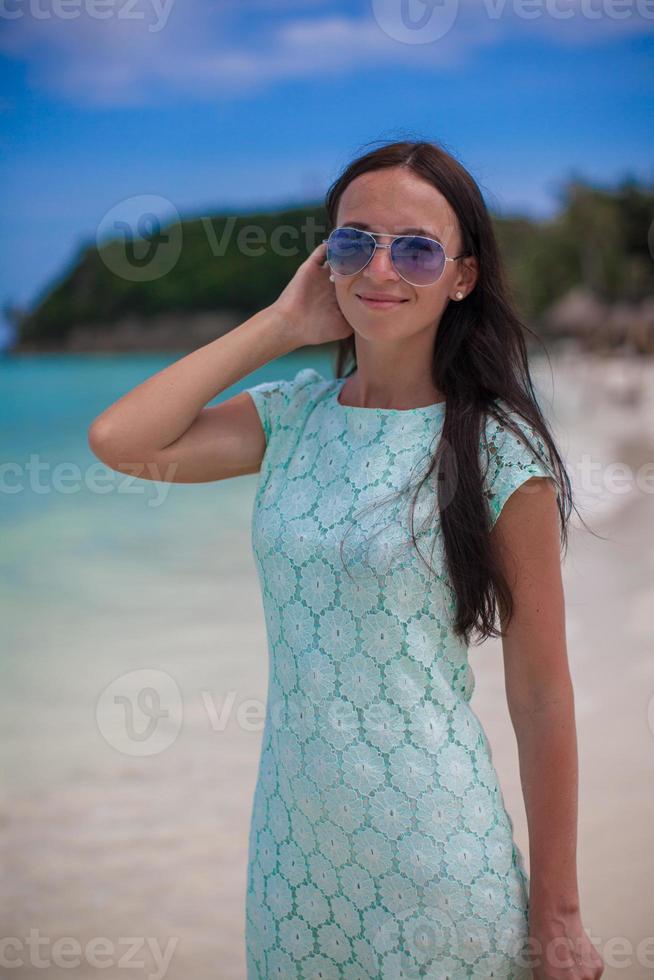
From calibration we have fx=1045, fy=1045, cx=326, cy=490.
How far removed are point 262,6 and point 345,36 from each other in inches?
78.9

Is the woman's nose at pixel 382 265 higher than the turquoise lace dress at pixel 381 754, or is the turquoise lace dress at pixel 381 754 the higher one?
the woman's nose at pixel 382 265

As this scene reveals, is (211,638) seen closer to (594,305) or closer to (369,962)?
(369,962)

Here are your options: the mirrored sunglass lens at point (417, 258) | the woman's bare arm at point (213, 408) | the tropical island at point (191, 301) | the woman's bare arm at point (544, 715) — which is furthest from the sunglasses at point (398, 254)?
the tropical island at point (191, 301)

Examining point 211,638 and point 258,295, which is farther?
point 258,295

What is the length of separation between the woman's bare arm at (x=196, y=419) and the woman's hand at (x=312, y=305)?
0.06 ft

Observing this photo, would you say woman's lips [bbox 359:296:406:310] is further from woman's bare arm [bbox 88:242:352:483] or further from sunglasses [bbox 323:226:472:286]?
woman's bare arm [bbox 88:242:352:483]

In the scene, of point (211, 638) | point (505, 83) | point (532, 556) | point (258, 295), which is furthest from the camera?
point (505, 83)

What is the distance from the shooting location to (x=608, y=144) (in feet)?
87.9

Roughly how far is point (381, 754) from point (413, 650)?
154mm

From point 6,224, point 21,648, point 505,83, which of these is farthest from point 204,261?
point 21,648

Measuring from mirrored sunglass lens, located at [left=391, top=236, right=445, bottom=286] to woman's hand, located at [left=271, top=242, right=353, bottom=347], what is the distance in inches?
10.3

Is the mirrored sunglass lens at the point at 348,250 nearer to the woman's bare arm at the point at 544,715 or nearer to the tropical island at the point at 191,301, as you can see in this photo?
the woman's bare arm at the point at 544,715

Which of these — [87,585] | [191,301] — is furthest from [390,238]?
[191,301]

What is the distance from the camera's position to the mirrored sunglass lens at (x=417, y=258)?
61.1 inches
